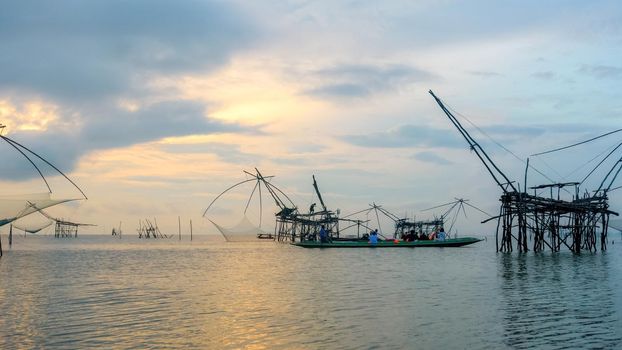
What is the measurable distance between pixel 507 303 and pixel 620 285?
658 cm

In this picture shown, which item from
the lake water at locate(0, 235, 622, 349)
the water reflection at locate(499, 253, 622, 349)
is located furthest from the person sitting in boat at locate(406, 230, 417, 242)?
the water reflection at locate(499, 253, 622, 349)

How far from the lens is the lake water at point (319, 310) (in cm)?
1294

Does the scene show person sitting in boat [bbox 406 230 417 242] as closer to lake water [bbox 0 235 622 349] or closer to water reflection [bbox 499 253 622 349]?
lake water [bbox 0 235 622 349]

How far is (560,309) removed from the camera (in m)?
16.5

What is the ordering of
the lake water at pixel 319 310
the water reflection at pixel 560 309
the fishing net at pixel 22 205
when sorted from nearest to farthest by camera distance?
the water reflection at pixel 560 309, the lake water at pixel 319 310, the fishing net at pixel 22 205

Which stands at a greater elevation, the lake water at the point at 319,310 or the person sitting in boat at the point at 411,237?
the person sitting in boat at the point at 411,237

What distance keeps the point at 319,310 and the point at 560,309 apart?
6350mm

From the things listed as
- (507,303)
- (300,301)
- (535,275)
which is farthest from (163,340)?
(535,275)

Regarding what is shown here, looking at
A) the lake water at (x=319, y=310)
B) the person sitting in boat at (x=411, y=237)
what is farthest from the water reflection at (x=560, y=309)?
the person sitting in boat at (x=411, y=237)

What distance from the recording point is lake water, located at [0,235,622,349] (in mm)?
12938

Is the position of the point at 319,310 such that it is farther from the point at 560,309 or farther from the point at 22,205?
the point at 22,205

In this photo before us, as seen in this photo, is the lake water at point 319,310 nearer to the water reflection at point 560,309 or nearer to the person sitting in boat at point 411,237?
the water reflection at point 560,309

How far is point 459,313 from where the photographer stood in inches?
639

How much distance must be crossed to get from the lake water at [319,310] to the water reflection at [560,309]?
32mm
